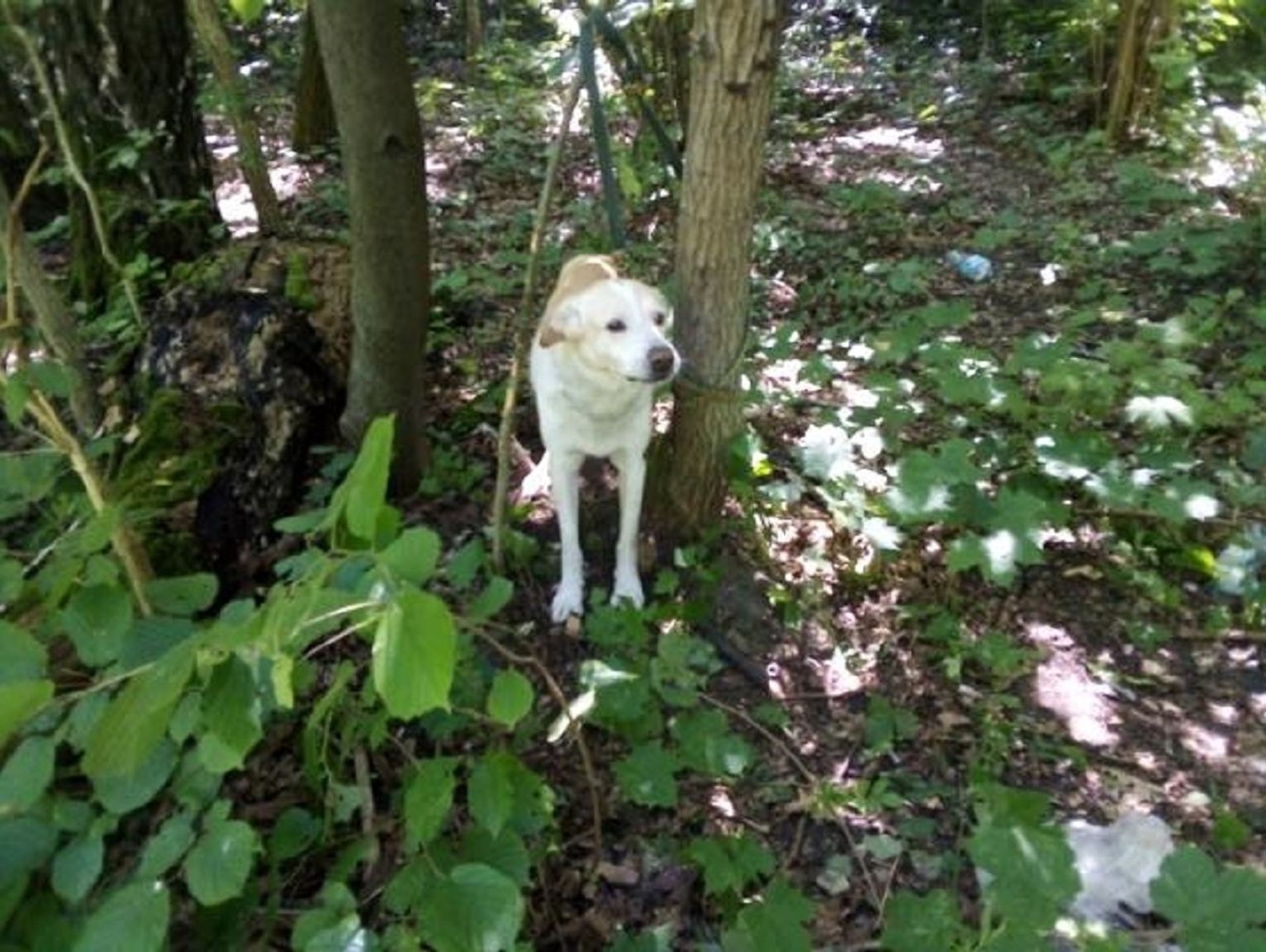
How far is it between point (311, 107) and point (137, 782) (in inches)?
266

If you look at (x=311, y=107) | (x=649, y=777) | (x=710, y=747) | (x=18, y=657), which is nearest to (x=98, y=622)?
(x=18, y=657)

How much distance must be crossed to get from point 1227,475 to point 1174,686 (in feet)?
3.03

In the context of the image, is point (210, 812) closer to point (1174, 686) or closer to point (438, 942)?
point (438, 942)

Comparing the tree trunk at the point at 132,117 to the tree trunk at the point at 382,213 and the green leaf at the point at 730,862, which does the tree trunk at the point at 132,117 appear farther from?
the green leaf at the point at 730,862

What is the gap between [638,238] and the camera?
5891 mm

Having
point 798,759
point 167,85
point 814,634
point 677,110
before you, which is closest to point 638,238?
point 677,110

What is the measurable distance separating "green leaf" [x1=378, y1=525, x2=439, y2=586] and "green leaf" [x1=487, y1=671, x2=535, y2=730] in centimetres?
50

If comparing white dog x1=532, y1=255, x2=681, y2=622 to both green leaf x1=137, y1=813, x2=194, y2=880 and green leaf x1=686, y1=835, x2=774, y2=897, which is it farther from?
green leaf x1=137, y1=813, x2=194, y2=880

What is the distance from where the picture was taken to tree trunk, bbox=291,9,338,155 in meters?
7.11

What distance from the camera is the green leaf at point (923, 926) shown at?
6.67ft

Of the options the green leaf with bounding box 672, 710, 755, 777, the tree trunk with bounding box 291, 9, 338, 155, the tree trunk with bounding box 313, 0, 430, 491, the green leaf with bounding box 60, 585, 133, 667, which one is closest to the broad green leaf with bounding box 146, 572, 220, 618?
the green leaf with bounding box 60, 585, 133, 667

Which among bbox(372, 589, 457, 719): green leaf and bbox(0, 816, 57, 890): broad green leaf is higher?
bbox(372, 589, 457, 719): green leaf

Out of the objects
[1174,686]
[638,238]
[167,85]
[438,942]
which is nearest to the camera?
[438,942]

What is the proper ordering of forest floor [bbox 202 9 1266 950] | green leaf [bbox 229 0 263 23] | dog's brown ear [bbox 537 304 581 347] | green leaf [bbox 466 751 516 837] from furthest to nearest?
1. dog's brown ear [bbox 537 304 581 347]
2. forest floor [bbox 202 9 1266 950]
3. green leaf [bbox 229 0 263 23]
4. green leaf [bbox 466 751 516 837]
